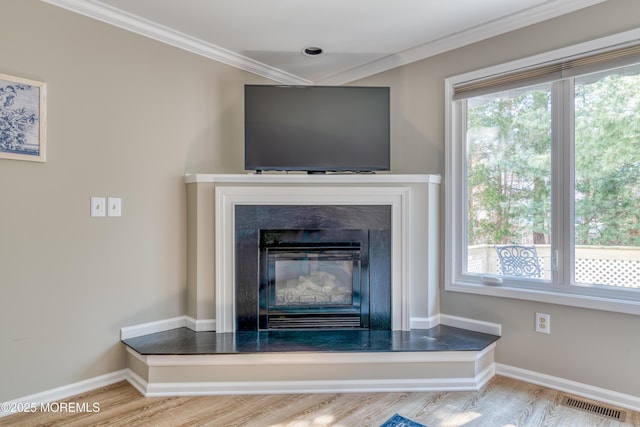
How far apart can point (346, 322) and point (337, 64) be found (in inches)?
85.8

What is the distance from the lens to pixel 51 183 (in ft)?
7.36

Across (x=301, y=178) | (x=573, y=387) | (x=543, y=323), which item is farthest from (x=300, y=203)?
(x=573, y=387)

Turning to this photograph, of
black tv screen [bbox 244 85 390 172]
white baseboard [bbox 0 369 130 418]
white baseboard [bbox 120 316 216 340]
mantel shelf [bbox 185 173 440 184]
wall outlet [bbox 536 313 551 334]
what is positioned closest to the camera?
white baseboard [bbox 0 369 130 418]

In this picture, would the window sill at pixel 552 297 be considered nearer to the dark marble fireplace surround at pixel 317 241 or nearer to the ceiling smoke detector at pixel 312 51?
the dark marble fireplace surround at pixel 317 241

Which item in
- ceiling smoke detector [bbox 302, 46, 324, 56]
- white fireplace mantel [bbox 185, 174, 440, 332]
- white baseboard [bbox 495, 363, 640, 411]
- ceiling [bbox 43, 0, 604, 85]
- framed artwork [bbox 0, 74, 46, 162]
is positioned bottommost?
white baseboard [bbox 495, 363, 640, 411]

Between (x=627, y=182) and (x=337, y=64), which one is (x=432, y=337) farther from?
(x=337, y=64)

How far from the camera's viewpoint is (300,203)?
9.04 ft

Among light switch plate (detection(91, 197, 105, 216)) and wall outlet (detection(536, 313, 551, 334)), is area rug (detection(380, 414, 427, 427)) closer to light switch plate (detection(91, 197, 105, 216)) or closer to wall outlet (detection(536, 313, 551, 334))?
wall outlet (detection(536, 313, 551, 334))

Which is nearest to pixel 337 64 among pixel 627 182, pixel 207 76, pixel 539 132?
pixel 207 76

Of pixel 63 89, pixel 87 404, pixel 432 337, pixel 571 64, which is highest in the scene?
pixel 571 64

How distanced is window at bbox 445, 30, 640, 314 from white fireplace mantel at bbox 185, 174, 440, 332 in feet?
0.87

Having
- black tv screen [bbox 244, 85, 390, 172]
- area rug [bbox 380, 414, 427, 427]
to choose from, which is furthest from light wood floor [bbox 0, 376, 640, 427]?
black tv screen [bbox 244, 85, 390, 172]

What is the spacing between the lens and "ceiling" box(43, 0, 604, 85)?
237cm

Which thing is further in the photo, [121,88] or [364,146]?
[364,146]
